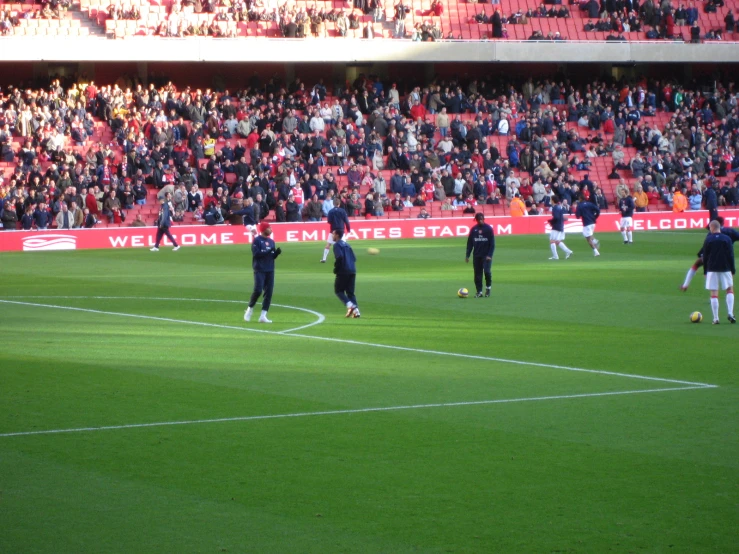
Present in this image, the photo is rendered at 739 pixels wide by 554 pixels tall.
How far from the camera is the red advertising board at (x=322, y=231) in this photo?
41000 mm

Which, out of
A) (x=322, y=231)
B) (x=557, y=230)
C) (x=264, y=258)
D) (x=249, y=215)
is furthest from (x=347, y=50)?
(x=264, y=258)

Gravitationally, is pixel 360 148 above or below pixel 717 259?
above

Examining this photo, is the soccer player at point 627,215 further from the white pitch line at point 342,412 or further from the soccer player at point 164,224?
the white pitch line at point 342,412

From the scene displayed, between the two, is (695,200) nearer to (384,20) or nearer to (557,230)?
(384,20)

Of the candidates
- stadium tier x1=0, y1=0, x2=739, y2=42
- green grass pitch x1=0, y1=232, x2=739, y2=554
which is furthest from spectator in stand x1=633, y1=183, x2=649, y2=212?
green grass pitch x1=0, y1=232, x2=739, y2=554

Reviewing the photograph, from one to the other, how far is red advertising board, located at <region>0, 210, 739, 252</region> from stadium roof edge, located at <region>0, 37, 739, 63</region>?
9367 millimetres

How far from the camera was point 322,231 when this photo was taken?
4547 cm

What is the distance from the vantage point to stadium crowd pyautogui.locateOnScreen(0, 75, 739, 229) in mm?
44500

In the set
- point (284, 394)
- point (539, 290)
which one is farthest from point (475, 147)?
point (284, 394)

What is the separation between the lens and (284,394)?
570 inches

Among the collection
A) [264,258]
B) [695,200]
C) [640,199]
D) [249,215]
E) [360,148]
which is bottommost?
[695,200]

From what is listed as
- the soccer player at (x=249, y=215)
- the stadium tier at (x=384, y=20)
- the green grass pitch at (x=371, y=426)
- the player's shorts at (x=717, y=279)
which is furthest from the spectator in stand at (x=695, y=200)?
the player's shorts at (x=717, y=279)

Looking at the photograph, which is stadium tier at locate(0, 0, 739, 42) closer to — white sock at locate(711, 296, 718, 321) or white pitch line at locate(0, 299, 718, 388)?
white pitch line at locate(0, 299, 718, 388)

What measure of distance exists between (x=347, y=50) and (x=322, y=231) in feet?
33.9
